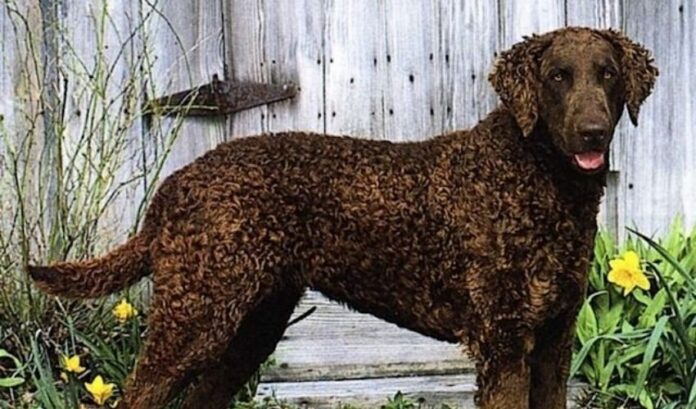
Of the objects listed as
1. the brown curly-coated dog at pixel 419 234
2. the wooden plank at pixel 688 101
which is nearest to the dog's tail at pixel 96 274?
the brown curly-coated dog at pixel 419 234

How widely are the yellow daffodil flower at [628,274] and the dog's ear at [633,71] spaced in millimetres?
866

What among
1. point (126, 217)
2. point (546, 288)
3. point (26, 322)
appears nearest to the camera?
point (546, 288)

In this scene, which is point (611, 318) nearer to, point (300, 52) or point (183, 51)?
point (300, 52)

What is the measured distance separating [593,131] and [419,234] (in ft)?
2.05

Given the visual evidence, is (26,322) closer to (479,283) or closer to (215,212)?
(215,212)

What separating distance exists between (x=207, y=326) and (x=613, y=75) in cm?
138

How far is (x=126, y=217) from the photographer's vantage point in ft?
16.6

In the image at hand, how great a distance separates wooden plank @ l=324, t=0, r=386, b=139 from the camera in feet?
16.6

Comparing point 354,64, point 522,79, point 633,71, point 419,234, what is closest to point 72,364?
point 419,234

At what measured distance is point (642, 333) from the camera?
4.58 m

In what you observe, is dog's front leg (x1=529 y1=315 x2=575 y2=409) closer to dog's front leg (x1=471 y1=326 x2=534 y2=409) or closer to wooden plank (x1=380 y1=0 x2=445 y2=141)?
dog's front leg (x1=471 y1=326 x2=534 y2=409)

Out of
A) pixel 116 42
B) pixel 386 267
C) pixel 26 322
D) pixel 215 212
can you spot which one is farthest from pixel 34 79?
pixel 386 267

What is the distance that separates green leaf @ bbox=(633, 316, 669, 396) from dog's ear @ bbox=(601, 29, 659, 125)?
2.97 feet

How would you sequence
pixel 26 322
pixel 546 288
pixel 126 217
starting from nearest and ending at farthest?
pixel 546 288, pixel 26 322, pixel 126 217
